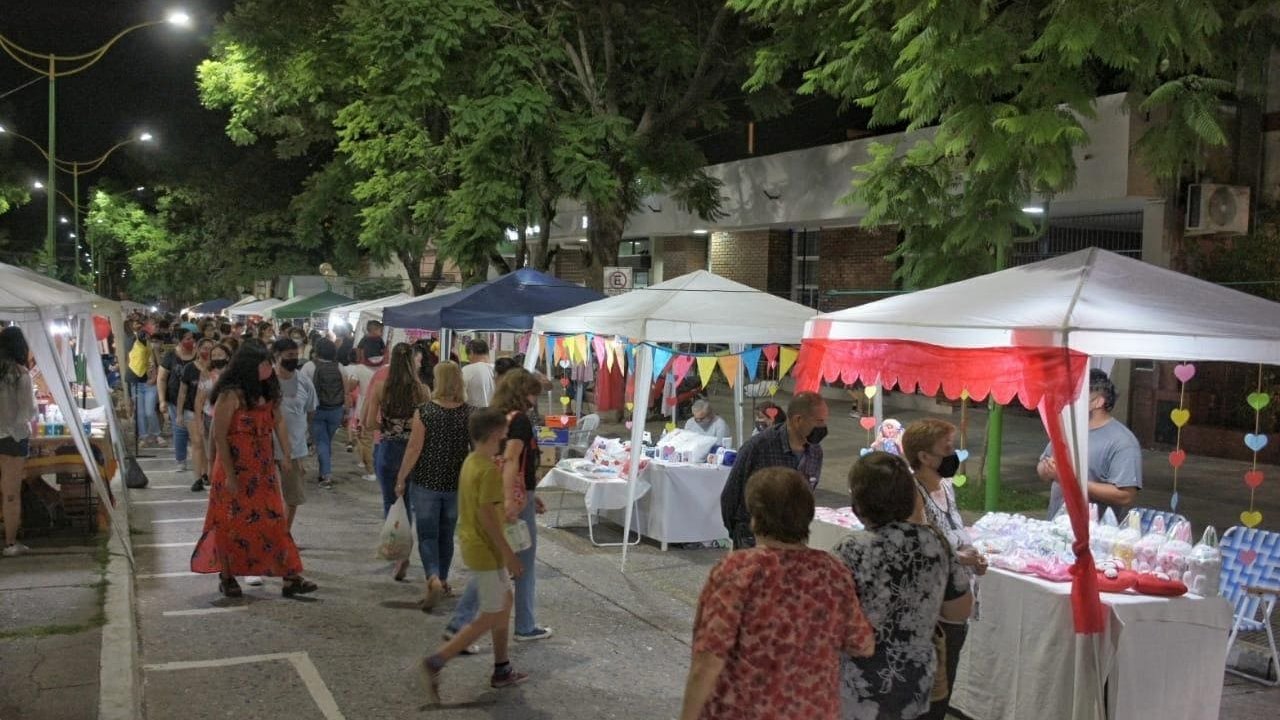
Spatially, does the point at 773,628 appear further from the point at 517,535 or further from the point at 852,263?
the point at 852,263

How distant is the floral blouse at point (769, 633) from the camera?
117 inches

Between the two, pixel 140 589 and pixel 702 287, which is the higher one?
pixel 702 287

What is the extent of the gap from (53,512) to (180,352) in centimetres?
366

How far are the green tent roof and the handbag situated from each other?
2175 cm

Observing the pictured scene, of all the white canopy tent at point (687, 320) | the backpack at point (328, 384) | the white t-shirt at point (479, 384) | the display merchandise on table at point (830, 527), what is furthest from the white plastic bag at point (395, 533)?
the backpack at point (328, 384)

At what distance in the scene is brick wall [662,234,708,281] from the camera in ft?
90.1

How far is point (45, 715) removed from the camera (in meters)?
5.21

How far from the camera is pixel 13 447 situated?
8.41 meters

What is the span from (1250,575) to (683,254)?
21.9m

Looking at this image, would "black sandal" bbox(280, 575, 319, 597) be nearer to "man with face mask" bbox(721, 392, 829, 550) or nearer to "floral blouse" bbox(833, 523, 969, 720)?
"man with face mask" bbox(721, 392, 829, 550)

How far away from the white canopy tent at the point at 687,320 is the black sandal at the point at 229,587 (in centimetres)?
298

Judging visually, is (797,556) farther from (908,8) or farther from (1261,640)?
(908,8)

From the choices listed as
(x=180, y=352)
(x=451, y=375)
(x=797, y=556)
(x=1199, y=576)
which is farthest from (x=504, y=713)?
(x=180, y=352)

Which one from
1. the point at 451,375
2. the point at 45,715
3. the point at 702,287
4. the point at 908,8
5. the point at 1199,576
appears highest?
the point at 908,8
